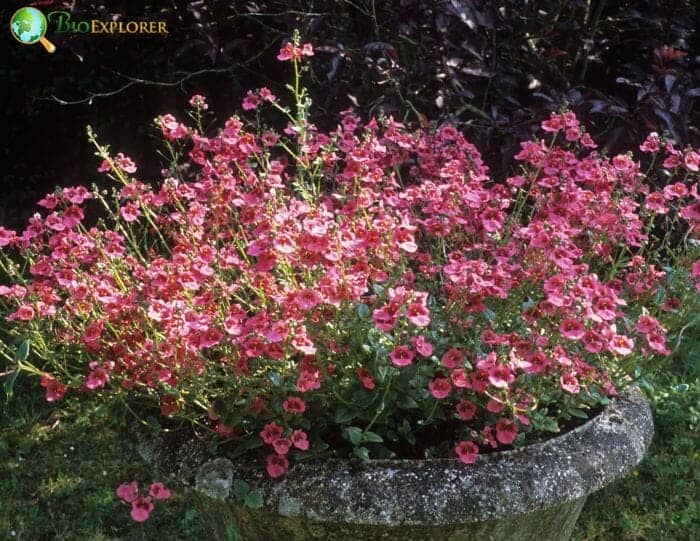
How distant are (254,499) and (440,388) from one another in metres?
0.45

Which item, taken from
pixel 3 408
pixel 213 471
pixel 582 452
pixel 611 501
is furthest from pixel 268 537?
pixel 3 408

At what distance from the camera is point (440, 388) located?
1.70 m

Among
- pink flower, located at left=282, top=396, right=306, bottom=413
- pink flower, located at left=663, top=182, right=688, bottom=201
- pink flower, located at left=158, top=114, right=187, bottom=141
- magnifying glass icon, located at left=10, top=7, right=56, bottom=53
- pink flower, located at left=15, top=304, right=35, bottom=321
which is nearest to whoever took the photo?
pink flower, located at left=282, top=396, right=306, bottom=413

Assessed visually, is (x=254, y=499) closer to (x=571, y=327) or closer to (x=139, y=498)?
(x=139, y=498)

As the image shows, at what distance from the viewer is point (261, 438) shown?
1.80 meters

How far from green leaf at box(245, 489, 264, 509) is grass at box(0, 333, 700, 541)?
906 millimetres

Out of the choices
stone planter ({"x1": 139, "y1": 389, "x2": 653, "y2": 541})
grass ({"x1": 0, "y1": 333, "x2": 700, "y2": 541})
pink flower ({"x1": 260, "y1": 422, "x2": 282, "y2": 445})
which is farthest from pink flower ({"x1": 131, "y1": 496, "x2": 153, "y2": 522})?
grass ({"x1": 0, "y1": 333, "x2": 700, "y2": 541})

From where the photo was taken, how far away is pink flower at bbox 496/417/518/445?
1698 mm

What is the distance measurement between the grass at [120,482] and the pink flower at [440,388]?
3.86 feet

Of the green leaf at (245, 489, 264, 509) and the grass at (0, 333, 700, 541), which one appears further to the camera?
the grass at (0, 333, 700, 541)

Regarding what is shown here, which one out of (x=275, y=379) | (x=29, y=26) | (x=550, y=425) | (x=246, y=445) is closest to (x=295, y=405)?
(x=275, y=379)

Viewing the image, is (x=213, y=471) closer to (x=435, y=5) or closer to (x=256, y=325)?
(x=256, y=325)

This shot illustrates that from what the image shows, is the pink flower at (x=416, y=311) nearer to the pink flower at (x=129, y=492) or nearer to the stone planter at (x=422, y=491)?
the stone planter at (x=422, y=491)

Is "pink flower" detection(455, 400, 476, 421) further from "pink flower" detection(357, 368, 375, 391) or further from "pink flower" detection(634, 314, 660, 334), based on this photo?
"pink flower" detection(634, 314, 660, 334)
